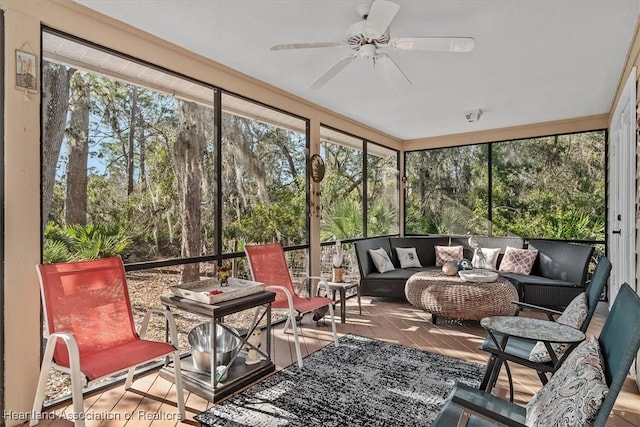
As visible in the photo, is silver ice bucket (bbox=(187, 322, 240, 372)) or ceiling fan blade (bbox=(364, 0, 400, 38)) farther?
silver ice bucket (bbox=(187, 322, 240, 372))

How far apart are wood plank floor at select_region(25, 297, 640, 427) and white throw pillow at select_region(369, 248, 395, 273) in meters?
0.49

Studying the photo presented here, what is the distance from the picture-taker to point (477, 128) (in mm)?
6000

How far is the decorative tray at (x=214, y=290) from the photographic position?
2609mm

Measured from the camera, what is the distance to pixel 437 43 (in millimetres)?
2307

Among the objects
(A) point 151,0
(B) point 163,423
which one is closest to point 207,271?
(B) point 163,423

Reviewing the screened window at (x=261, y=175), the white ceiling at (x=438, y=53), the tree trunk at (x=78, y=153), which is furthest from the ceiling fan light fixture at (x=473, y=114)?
the tree trunk at (x=78, y=153)

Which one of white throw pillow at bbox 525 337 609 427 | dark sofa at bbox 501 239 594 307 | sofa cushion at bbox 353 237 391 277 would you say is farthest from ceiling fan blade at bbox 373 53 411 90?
dark sofa at bbox 501 239 594 307

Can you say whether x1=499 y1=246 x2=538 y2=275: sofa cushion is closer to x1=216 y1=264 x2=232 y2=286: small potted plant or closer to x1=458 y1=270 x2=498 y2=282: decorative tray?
x1=458 y1=270 x2=498 y2=282: decorative tray

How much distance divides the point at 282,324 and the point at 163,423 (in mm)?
2099

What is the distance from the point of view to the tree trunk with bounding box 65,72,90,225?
261 cm

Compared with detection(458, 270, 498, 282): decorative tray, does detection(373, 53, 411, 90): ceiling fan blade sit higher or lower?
higher

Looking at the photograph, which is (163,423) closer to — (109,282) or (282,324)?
(109,282)

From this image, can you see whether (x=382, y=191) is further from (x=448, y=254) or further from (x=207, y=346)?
(x=207, y=346)

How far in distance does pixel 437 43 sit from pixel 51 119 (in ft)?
8.78
